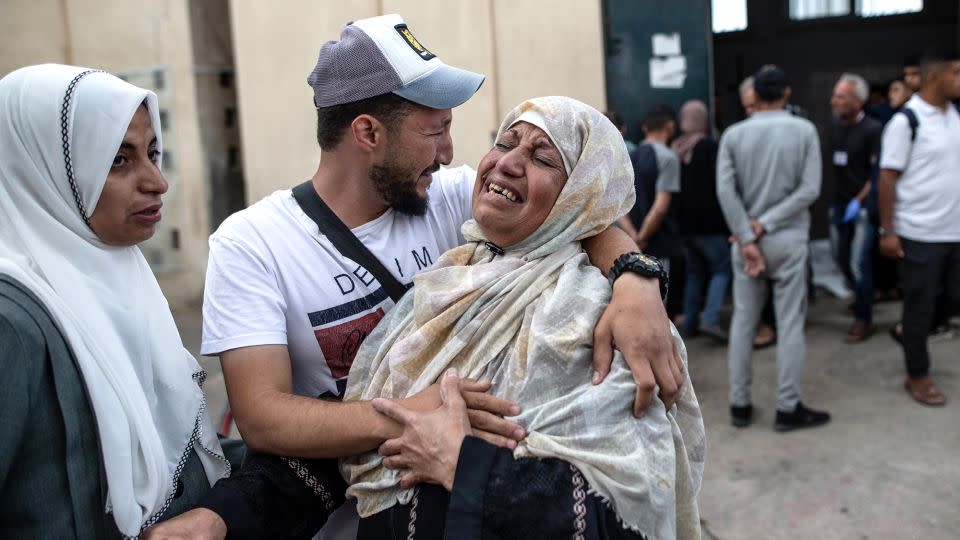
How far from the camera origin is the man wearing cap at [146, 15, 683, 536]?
5.71 ft

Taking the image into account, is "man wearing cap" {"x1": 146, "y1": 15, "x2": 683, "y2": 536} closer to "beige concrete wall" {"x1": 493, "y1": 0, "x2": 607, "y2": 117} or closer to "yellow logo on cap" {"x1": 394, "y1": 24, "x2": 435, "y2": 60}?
"yellow logo on cap" {"x1": 394, "y1": 24, "x2": 435, "y2": 60}

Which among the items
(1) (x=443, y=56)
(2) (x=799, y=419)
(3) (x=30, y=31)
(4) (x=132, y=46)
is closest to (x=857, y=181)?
A: (2) (x=799, y=419)

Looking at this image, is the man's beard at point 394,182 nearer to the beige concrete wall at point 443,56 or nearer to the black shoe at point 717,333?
the black shoe at point 717,333

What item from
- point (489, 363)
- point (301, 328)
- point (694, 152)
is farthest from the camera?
point (694, 152)

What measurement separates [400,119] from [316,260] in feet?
1.25

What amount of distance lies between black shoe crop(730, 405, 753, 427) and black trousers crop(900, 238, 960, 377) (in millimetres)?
1035

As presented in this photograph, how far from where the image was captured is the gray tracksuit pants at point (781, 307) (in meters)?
4.89

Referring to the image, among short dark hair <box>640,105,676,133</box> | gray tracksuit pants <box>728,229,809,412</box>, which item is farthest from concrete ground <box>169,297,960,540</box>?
short dark hair <box>640,105,676,133</box>

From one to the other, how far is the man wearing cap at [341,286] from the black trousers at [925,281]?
3.68 meters

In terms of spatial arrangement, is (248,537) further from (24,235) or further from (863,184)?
(863,184)

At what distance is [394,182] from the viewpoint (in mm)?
2068

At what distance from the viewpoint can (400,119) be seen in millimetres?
2045

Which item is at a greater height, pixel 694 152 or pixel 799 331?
pixel 694 152

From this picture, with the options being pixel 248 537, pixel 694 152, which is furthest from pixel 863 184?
pixel 248 537
